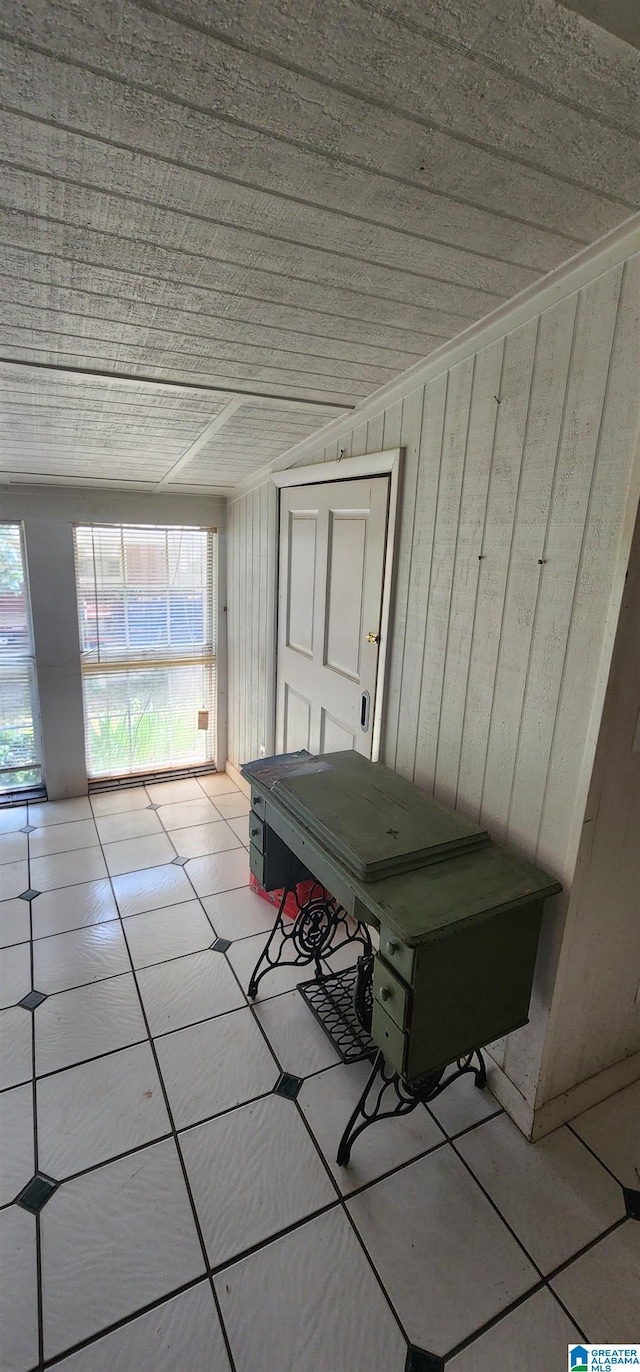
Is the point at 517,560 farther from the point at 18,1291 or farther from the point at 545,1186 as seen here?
the point at 18,1291

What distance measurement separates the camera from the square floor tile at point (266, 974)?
221cm

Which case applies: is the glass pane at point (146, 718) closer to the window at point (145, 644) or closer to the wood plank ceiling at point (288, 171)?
the window at point (145, 644)

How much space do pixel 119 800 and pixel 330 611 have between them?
216 centimetres

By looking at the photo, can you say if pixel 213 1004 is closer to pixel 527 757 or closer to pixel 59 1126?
pixel 59 1126

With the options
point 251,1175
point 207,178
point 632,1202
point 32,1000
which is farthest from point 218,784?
point 207,178

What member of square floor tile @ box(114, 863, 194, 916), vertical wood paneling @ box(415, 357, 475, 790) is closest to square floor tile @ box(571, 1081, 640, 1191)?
vertical wood paneling @ box(415, 357, 475, 790)

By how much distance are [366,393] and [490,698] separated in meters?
1.14

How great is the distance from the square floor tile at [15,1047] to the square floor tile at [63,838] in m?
1.16

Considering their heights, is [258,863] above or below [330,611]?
below

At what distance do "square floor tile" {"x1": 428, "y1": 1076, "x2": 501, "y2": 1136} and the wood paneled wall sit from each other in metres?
0.87

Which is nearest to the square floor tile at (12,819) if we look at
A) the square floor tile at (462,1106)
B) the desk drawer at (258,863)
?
the desk drawer at (258,863)

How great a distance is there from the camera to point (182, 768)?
13.8ft

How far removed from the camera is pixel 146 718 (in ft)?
13.2

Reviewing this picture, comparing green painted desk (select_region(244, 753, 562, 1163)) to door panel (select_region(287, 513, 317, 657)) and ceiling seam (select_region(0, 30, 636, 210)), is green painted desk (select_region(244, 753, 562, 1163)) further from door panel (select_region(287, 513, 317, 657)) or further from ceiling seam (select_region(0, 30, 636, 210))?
ceiling seam (select_region(0, 30, 636, 210))
